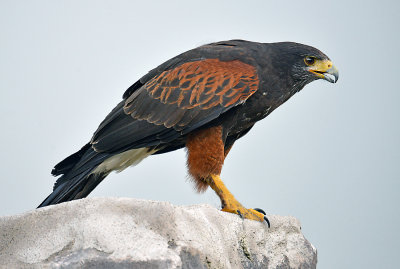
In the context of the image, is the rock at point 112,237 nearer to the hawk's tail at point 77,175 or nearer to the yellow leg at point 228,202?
the yellow leg at point 228,202

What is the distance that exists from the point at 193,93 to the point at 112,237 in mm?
2633

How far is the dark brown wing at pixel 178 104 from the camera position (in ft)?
21.4

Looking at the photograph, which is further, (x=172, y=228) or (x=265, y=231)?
(x=265, y=231)

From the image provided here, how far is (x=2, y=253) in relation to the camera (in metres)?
4.62

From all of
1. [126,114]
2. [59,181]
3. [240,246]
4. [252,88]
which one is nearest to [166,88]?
[126,114]

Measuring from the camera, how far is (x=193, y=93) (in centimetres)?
669

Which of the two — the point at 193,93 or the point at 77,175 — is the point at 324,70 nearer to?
the point at 193,93

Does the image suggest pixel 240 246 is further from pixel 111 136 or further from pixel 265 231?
pixel 111 136

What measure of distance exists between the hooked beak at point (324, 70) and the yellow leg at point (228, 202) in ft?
5.91

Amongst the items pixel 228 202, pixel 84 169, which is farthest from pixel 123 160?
pixel 228 202

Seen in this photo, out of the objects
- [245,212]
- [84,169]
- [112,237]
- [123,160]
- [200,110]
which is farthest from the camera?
[123,160]

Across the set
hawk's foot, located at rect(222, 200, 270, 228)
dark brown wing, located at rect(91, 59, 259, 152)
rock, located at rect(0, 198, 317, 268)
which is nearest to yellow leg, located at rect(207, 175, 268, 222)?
hawk's foot, located at rect(222, 200, 270, 228)

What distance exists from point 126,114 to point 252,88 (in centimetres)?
157

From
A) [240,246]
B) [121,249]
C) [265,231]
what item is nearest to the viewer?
[121,249]
